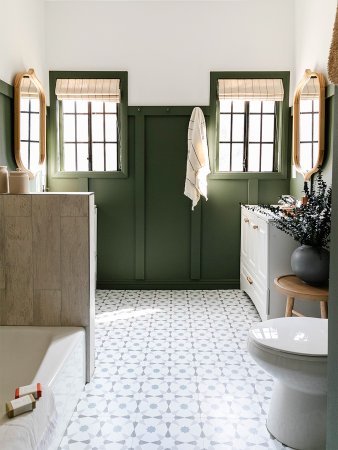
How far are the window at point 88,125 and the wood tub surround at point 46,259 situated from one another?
2257 mm

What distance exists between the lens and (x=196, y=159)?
4770mm

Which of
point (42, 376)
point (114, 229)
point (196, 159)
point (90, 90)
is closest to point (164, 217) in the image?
point (114, 229)

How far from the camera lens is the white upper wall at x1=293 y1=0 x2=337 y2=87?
12.6 ft

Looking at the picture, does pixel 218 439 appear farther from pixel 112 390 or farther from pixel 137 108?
pixel 137 108

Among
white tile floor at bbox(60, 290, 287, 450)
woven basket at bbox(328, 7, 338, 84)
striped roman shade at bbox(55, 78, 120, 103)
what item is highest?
striped roman shade at bbox(55, 78, 120, 103)

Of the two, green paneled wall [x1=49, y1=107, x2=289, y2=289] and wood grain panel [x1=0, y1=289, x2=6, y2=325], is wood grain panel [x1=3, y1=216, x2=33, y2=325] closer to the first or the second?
wood grain panel [x1=0, y1=289, x2=6, y2=325]

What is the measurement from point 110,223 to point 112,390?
2425 mm

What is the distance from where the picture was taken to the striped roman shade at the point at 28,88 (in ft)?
13.3

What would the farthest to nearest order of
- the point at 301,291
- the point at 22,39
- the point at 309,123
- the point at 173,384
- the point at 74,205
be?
the point at 309,123 → the point at 22,39 → the point at 301,291 → the point at 173,384 → the point at 74,205

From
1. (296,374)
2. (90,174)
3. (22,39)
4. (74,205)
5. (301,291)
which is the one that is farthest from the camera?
(90,174)

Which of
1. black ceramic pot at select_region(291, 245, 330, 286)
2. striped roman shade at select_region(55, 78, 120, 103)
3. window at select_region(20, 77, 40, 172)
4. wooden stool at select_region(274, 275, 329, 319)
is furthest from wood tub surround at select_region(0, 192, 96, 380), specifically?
striped roman shade at select_region(55, 78, 120, 103)

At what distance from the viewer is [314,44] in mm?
4176

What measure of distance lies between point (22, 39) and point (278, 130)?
2577mm

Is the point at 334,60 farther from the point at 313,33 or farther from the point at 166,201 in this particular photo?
the point at 166,201
